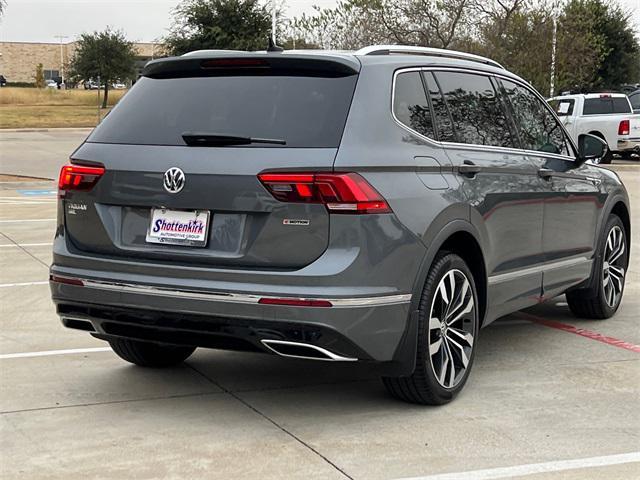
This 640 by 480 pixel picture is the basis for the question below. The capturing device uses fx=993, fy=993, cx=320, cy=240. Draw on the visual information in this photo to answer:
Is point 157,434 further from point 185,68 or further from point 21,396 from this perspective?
point 185,68

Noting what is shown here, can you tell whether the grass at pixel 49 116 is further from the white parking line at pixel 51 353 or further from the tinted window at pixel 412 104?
the tinted window at pixel 412 104

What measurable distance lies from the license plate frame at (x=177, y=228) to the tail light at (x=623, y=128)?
22980 mm

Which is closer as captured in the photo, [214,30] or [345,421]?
[345,421]

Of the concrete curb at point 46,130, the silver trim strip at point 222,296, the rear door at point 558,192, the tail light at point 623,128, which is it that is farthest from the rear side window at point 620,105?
the concrete curb at point 46,130

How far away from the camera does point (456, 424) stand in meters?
4.88

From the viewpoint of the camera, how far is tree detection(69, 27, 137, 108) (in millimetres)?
65000

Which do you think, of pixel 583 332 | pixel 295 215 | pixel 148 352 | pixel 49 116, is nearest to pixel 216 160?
pixel 295 215

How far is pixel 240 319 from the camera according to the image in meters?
4.52

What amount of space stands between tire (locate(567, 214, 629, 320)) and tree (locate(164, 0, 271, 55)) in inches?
1568

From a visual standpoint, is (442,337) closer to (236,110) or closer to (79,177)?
(236,110)

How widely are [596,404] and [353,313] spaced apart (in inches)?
63.9

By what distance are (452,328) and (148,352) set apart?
1.82m

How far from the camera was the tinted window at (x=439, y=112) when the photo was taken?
534 cm

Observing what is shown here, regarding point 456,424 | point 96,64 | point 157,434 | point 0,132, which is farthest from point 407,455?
point 96,64
